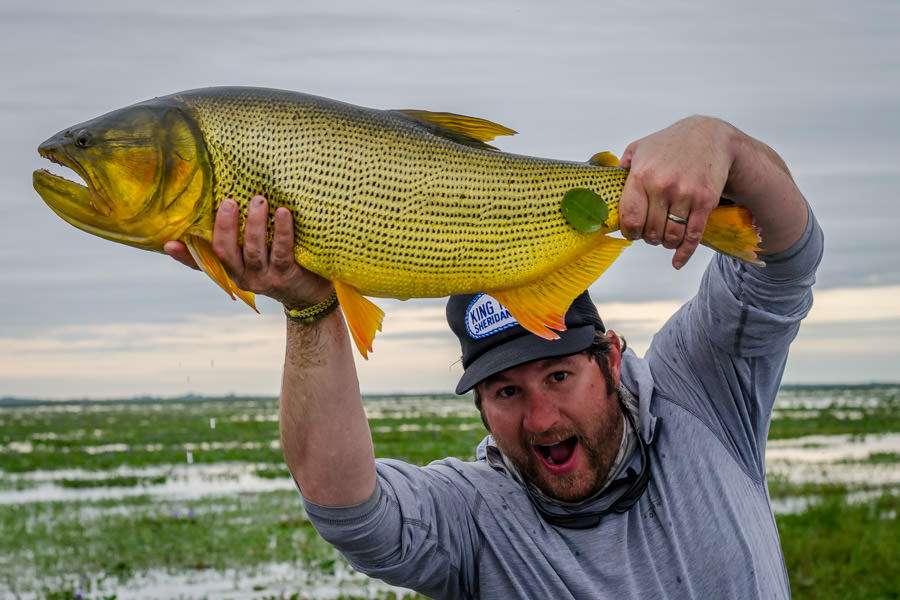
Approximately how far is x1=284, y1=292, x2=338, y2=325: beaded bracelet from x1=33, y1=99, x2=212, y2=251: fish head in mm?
550

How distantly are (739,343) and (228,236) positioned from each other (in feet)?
6.76

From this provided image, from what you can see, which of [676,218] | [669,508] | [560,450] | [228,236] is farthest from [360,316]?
[669,508]

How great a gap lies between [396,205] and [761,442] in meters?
2.07

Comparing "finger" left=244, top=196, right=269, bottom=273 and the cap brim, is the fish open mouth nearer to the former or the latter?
"finger" left=244, top=196, right=269, bottom=273

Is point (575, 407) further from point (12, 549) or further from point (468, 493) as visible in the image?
point (12, 549)

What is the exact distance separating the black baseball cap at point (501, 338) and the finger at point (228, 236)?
50.0 inches

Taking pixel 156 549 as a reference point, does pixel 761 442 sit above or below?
above

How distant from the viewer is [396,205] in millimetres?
2375

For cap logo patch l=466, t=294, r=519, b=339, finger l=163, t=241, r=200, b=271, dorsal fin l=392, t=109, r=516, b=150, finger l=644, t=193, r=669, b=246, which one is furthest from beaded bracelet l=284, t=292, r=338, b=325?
finger l=644, t=193, r=669, b=246

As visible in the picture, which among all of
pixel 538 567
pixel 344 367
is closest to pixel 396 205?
pixel 344 367

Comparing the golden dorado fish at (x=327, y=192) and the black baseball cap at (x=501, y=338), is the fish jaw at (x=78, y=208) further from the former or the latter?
the black baseball cap at (x=501, y=338)

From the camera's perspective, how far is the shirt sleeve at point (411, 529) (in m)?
3.04

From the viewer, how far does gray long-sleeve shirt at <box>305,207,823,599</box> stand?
318cm

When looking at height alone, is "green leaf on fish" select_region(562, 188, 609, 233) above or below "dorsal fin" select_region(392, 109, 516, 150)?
below
